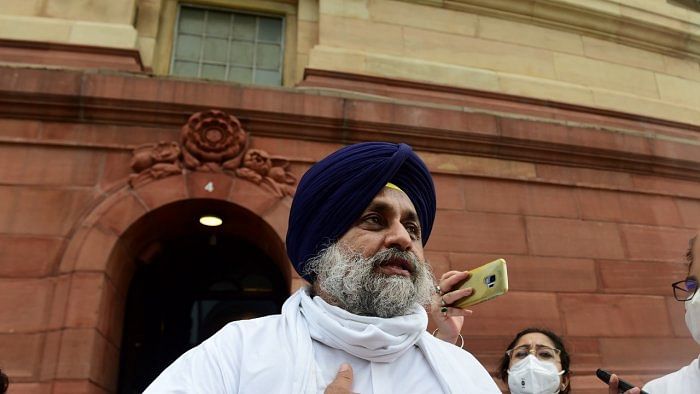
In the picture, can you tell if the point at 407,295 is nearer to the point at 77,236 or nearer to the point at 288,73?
the point at 77,236

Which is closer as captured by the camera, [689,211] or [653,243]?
[653,243]

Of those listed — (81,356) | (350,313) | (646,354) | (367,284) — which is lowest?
(350,313)

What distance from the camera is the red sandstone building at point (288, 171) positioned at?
5.15m

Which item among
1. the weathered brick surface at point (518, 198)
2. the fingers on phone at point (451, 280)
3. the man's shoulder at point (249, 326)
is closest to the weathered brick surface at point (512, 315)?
the weathered brick surface at point (518, 198)

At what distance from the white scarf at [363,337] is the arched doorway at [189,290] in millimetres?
4070

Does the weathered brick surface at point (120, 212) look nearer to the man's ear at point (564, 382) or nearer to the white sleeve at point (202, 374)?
the white sleeve at point (202, 374)

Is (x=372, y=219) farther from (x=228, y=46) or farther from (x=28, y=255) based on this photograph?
(x=228, y=46)

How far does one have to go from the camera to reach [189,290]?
695 cm

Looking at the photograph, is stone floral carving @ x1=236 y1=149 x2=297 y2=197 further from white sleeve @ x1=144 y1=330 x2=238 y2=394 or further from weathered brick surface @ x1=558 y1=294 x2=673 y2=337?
white sleeve @ x1=144 y1=330 x2=238 y2=394

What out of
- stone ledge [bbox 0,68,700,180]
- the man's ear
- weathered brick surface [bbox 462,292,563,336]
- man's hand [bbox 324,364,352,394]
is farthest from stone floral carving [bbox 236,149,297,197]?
man's hand [bbox 324,364,352,394]

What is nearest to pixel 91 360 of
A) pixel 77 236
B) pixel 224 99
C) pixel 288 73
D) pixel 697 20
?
pixel 77 236

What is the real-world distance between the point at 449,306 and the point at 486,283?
292 mm

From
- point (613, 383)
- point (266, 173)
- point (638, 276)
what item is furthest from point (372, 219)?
point (638, 276)

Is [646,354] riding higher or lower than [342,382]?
higher
